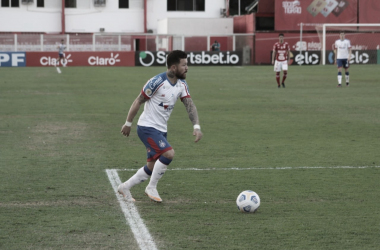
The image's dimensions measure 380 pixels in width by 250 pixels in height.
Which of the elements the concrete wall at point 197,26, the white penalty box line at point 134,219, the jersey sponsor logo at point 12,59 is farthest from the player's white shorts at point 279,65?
the concrete wall at point 197,26

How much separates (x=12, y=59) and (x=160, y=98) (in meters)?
41.2

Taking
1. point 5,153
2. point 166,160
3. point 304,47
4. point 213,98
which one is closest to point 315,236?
point 166,160

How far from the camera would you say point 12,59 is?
46.5 metres

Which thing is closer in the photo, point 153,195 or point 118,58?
point 153,195

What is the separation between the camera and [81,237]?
19.6 ft

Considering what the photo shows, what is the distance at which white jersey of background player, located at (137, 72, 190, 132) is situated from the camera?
24.0 feet

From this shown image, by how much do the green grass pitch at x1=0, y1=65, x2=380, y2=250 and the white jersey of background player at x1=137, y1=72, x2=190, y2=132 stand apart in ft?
3.00

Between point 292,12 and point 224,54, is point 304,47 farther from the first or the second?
point 224,54

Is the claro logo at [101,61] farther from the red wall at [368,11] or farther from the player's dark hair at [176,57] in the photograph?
the player's dark hair at [176,57]

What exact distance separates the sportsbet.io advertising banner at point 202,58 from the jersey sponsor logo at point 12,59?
8.02 m

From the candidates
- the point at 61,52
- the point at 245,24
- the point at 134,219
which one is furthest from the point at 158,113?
the point at 245,24

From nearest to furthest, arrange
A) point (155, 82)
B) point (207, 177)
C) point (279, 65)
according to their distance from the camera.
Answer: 1. point (155, 82)
2. point (207, 177)
3. point (279, 65)

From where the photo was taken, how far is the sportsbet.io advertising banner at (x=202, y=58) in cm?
4728

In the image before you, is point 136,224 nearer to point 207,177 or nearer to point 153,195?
point 153,195
